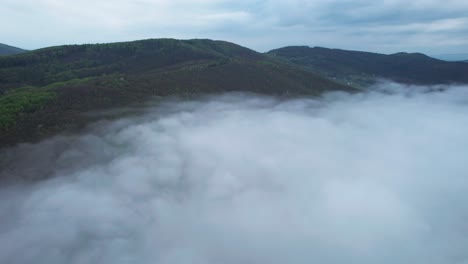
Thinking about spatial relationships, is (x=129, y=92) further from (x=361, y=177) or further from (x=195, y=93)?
(x=361, y=177)

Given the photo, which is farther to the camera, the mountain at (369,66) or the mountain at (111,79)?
the mountain at (369,66)

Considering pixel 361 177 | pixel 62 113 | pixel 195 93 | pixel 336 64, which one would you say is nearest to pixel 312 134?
pixel 361 177

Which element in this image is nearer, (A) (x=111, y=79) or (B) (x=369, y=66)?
(A) (x=111, y=79)

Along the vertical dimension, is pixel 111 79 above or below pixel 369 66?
below

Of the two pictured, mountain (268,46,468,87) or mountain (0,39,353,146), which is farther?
mountain (268,46,468,87)
